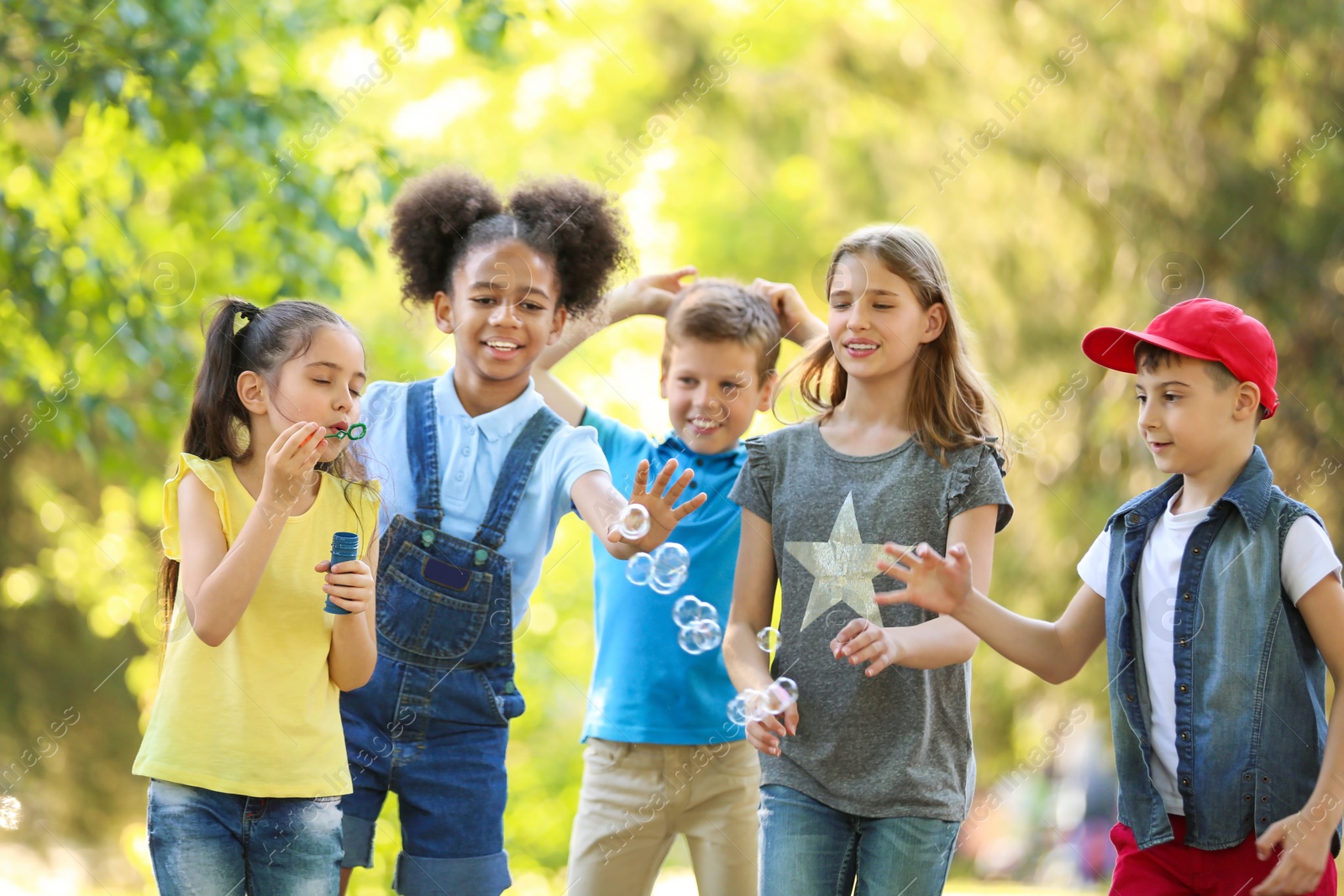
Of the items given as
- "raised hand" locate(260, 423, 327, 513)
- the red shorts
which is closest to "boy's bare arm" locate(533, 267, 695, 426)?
"raised hand" locate(260, 423, 327, 513)

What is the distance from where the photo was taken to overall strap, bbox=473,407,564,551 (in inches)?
105

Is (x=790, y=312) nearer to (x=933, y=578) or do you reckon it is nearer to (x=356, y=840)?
(x=933, y=578)

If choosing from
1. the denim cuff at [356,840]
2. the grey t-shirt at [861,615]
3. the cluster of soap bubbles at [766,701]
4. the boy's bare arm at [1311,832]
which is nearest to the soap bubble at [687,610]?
the grey t-shirt at [861,615]

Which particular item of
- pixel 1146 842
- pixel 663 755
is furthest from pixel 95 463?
pixel 1146 842

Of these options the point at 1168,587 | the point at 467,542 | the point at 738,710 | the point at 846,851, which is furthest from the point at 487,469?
the point at 1168,587

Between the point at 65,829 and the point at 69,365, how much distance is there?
453 cm

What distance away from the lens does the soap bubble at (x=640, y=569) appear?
2572 mm

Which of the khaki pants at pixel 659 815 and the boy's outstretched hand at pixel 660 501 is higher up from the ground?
the boy's outstretched hand at pixel 660 501

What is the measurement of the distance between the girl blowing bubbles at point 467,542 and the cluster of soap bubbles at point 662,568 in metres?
0.12

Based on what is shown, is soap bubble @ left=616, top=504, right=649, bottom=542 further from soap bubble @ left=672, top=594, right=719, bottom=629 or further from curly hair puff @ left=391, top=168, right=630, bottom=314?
curly hair puff @ left=391, top=168, right=630, bottom=314

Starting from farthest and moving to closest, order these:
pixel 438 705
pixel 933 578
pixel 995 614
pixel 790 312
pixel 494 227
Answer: pixel 790 312 → pixel 494 227 → pixel 438 705 → pixel 995 614 → pixel 933 578

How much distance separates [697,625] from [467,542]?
0.53m

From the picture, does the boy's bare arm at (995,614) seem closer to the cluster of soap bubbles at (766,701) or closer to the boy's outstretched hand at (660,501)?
the cluster of soap bubbles at (766,701)

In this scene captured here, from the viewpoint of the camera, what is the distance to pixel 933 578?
2217 mm
